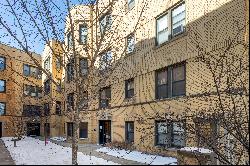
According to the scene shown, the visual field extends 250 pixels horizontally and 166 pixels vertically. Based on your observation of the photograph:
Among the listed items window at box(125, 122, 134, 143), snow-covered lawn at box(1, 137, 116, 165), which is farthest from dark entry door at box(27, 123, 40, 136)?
window at box(125, 122, 134, 143)

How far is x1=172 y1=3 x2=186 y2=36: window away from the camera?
53.5 feet

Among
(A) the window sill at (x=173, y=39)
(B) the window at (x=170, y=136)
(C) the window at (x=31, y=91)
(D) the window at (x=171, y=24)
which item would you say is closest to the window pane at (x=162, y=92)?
(B) the window at (x=170, y=136)

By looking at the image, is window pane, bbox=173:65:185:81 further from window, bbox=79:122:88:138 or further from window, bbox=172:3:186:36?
window, bbox=79:122:88:138

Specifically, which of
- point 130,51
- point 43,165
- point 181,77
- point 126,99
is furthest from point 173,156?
point 43,165

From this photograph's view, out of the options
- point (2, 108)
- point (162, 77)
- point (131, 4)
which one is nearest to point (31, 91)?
point (2, 108)

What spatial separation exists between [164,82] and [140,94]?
2497 mm

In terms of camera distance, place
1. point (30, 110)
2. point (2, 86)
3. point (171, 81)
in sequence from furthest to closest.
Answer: point (2, 86) < point (30, 110) < point (171, 81)

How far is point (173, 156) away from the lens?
15.6m

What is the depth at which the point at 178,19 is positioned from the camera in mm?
16688

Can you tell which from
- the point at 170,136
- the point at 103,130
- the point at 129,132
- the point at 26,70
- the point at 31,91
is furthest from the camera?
the point at 26,70

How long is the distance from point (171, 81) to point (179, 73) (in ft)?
2.75

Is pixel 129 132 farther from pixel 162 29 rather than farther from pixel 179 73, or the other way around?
pixel 162 29

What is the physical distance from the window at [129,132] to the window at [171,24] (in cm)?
631

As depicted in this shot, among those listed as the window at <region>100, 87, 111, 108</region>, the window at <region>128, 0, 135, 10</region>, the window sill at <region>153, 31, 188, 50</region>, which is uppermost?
the window at <region>128, 0, 135, 10</region>
